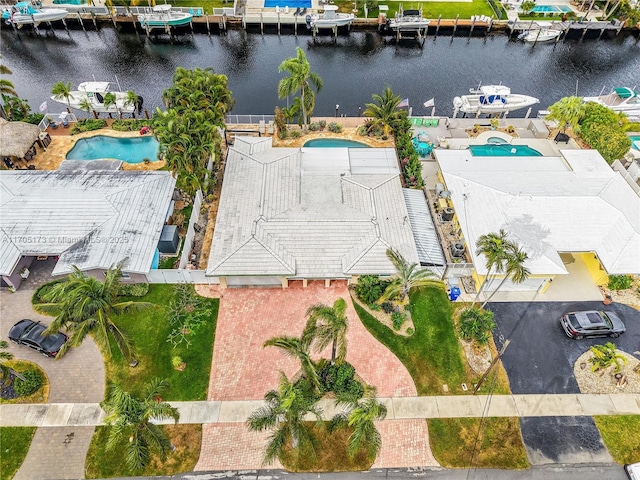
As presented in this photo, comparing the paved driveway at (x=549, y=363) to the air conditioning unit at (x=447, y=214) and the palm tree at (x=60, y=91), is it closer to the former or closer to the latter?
the air conditioning unit at (x=447, y=214)

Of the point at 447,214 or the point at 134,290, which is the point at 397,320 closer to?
the point at 447,214

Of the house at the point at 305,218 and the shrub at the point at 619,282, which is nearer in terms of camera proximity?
the house at the point at 305,218

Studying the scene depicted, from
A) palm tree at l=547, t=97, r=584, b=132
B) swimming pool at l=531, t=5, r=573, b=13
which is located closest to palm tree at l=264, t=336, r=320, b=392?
palm tree at l=547, t=97, r=584, b=132

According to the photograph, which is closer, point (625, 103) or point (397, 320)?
point (397, 320)

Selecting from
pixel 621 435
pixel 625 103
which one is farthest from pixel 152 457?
pixel 625 103

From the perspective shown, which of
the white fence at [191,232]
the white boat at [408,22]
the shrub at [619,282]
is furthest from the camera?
the white boat at [408,22]

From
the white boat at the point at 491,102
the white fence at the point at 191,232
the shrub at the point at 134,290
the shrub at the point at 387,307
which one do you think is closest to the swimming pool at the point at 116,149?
the white fence at the point at 191,232

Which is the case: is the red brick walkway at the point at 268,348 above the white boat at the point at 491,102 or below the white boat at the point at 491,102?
below

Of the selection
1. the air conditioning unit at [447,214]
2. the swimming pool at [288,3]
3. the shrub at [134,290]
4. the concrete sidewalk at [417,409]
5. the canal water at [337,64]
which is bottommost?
the concrete sidewalk at [417,409]
